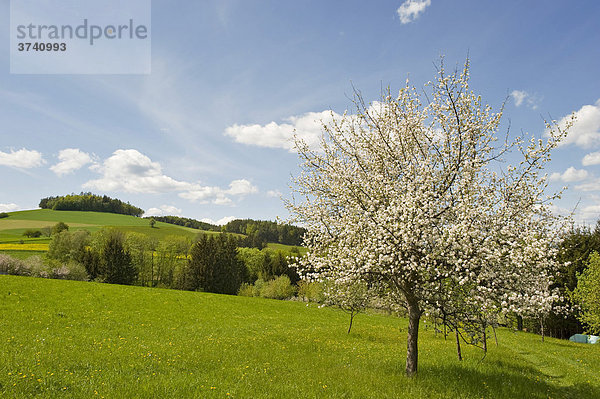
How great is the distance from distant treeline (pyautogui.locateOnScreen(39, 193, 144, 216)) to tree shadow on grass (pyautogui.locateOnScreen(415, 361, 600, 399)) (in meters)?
165

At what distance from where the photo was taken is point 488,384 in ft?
40.2

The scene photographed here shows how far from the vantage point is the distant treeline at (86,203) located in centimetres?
14350

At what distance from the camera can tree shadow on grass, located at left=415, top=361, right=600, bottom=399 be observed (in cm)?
1105

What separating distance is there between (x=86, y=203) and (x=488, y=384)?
170 meters

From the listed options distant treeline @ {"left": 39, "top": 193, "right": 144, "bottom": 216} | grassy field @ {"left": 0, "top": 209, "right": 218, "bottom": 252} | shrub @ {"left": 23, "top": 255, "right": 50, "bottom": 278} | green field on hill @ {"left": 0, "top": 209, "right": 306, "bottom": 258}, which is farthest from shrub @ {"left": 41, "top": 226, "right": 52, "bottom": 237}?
shrub @ {"left": 23, "top": 255, "right": 50, "bottom": 278}

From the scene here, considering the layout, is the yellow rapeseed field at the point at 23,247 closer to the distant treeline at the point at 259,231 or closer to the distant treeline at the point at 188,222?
the distant treeline at the point at 259,231

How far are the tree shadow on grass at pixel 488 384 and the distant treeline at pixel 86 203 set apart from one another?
541 ft

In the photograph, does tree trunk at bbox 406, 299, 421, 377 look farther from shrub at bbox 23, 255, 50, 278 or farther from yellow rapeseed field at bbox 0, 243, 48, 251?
yellow rapeseed field at bbox 0, 243, 48, 251

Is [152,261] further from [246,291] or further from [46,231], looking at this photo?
[46,231]

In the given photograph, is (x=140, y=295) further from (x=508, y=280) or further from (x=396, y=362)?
(x=508, y=280)

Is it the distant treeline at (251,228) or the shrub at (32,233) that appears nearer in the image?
the shrub at (32,233)

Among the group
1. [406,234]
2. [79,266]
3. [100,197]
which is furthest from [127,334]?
[100,197]

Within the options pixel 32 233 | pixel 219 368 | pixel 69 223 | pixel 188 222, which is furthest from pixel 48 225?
pixel 219 368

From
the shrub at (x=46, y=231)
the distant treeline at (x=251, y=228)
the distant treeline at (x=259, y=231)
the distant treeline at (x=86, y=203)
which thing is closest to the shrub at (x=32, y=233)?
Result: the shrub at (x=46, y=231)
